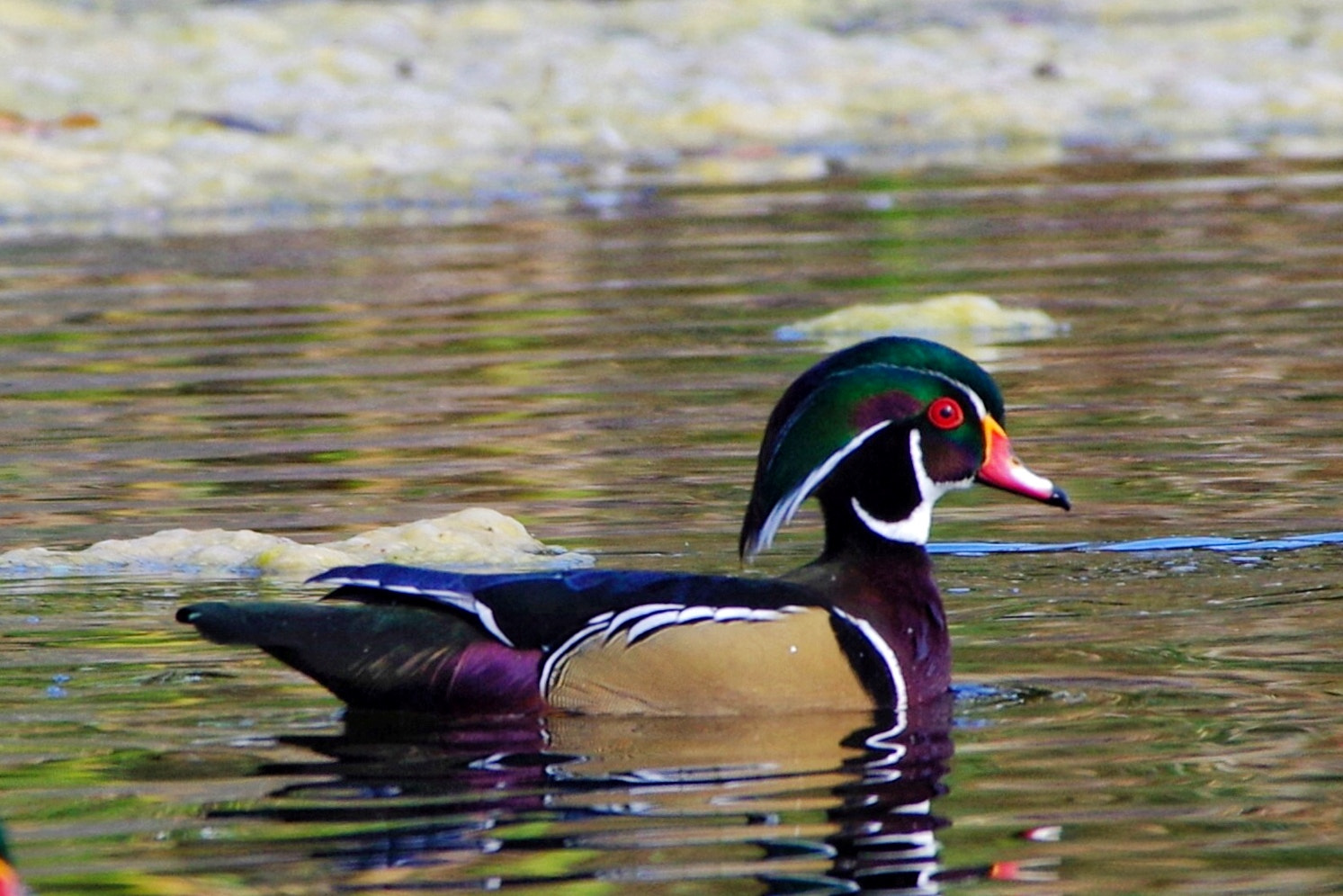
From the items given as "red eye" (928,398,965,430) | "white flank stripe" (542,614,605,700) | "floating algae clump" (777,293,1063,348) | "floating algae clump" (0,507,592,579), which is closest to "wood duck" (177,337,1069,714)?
"white flank stripe" (542,614,605,700)

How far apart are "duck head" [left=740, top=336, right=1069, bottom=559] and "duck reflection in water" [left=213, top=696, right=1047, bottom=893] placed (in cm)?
43

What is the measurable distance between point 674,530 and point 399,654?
1.98 m

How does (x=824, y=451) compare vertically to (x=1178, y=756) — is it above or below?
above

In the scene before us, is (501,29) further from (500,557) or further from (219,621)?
(219,621)

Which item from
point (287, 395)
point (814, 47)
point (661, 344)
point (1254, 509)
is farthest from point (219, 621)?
point (814, 47)

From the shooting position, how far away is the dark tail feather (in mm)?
5477

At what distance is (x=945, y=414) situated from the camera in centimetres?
581

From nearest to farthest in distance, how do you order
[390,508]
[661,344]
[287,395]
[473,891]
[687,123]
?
[473,891]
[390,508]
[287,395]
[661,344]
[687,123]

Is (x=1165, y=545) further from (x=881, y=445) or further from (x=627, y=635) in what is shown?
(x=627, y=635)

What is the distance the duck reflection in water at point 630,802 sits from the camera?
14.5 feet

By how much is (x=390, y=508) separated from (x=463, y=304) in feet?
16.3

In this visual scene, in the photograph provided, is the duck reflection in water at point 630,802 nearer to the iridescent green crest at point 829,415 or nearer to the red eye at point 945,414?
the iridescent green crest at point 829,415

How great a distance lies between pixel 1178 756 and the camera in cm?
505

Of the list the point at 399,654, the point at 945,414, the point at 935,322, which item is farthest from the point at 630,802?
the point at 935,322
